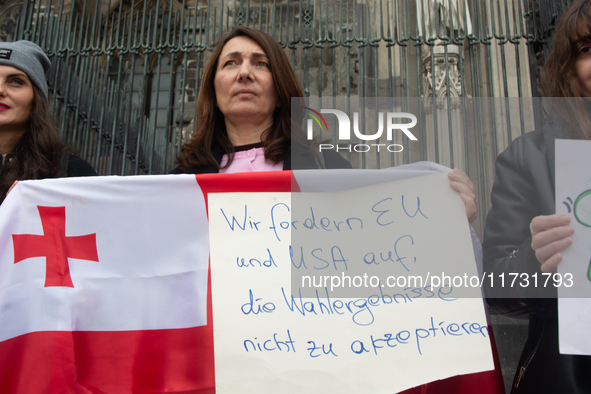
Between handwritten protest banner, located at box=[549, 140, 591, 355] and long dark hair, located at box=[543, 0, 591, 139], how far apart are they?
206mm

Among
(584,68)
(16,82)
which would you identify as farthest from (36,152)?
(584,68)

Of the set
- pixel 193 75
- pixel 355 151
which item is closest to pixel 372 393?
pixel 355 151

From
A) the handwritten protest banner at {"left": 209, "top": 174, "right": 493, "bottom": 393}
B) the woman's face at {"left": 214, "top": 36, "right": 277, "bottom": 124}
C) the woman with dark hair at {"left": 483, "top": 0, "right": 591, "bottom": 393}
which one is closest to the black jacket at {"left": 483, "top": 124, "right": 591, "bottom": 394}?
the woman with dark hair at {"left": 483, "top": 0, "right": 591, "bottom": 393}

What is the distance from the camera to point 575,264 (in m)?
1.32

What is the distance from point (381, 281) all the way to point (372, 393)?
343mm

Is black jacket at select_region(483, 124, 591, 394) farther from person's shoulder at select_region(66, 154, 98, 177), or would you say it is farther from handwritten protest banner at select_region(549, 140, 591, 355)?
person's shoulder at select_region(66, 154, 98, 177)

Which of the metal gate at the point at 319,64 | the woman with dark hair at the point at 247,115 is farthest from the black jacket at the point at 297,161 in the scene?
the metal gate at the point at 319,64

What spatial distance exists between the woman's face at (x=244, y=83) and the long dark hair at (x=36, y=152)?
0.89 metres

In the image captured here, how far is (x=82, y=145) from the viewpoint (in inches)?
A: 171

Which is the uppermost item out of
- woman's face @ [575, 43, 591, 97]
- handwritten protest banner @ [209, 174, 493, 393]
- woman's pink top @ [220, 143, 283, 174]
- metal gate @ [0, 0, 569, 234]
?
metal gate @ [0, 0, 569, 234]

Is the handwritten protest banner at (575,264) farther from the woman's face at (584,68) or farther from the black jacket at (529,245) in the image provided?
the woman's face at (584,68)

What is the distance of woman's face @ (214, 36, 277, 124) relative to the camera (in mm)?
2098

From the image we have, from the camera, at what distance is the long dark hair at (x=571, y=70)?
1.55 m

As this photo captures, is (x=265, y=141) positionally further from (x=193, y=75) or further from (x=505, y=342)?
(x=193, y=75)
